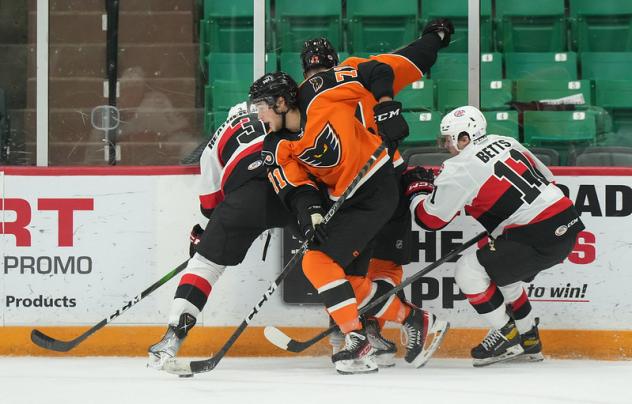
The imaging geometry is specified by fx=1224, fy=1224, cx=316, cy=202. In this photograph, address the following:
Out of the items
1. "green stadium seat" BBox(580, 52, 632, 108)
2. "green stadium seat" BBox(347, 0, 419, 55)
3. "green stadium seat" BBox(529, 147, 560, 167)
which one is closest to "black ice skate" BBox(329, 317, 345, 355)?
"green stadium seat" BBox(529, 147, 560, 167)

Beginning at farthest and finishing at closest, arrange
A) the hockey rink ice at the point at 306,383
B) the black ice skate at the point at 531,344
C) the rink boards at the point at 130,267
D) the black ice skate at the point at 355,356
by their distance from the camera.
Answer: the rink boards at the point at 130,267
the black ice skate at the point at 531,344
the black ice skate at the point at 355,356
the hockey rink ice at the point at 306,383

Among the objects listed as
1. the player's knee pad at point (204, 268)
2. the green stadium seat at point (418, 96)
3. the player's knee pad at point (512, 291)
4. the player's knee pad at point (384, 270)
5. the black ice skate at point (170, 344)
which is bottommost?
the black ice skate at point (170, 344)

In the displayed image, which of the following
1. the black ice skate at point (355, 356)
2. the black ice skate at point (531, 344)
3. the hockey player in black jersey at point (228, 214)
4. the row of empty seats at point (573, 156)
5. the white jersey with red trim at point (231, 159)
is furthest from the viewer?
the row of empty seats at point (573, 156)

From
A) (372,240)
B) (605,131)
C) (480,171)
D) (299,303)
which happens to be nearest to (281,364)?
(299,303)

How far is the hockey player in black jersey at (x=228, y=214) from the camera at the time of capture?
4336mm

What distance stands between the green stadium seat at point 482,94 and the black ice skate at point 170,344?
1757 millimetres

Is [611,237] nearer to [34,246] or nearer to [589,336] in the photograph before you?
[589,336]

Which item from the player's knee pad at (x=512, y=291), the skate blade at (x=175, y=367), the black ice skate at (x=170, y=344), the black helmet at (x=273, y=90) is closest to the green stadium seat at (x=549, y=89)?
the player's knee pad at (x=512, y=291)

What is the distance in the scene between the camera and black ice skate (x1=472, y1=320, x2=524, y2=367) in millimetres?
4492

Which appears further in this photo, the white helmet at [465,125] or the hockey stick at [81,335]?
the hockey stick at [81,335]

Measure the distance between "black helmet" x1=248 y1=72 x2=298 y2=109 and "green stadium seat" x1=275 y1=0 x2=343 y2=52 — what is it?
4.38 ft

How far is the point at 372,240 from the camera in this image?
14.4 ft

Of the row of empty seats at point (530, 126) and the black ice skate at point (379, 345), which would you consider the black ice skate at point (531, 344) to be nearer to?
the black ice skate at point (379, 345)

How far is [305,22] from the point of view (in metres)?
5.61
